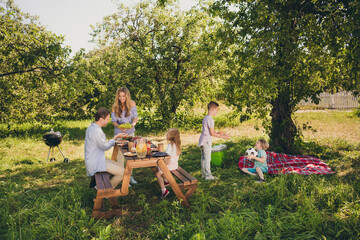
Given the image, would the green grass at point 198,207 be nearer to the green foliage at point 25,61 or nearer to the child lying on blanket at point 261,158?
the child lying on blanket at point 261,158

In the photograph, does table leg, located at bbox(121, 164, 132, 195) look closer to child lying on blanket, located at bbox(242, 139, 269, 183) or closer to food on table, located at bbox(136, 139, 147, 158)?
food on table, located at bbox(136, 139, 147, 158)

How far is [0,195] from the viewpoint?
4.96m

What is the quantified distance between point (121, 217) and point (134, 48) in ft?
33.9

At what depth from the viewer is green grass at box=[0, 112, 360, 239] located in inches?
141

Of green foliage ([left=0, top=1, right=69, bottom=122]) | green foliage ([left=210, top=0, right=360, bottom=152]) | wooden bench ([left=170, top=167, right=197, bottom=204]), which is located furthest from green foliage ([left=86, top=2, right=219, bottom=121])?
wooden bench ([left=170, top=167, right=197, bottom=204])

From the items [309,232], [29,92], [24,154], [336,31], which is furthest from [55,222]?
[29,92]

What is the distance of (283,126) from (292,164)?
160 cm

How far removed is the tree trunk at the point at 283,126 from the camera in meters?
7.72

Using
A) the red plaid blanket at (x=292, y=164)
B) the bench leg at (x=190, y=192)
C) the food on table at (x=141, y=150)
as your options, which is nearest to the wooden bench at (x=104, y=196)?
the food on table at (x=141, y=150)

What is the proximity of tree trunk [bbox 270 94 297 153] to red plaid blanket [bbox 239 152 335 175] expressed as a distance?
821mm

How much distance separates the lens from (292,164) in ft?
21.3

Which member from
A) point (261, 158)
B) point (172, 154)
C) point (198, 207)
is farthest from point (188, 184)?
point (261, 158)

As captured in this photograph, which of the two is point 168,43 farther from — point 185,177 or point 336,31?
point 185,177

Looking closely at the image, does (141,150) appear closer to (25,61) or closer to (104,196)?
(104,196)
